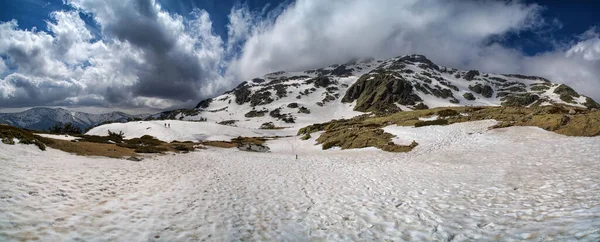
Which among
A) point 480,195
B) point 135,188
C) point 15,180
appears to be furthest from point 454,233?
point 15,180

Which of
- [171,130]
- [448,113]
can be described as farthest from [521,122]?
[171,130]

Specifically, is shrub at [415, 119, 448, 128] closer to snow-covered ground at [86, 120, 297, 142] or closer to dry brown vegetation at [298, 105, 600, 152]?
dry brown vegetation at [298, 105, 600, 152]

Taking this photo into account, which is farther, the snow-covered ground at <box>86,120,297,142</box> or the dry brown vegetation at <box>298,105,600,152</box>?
the snow-covered ground at <box>86,120,297,142</box>

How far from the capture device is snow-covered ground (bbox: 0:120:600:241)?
793 cm

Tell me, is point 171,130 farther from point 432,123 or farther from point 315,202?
point 315,202

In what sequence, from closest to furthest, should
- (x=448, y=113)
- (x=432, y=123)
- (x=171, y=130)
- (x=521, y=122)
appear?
(x=521, y=122), (x=432, y=123), (x=448, y=113), (x=171, y=130)

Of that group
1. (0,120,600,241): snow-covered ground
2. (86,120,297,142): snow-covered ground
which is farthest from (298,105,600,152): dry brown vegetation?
(86,120,297,142): snow-covered ground

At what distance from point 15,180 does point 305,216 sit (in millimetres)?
14071

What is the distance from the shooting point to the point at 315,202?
490 inches

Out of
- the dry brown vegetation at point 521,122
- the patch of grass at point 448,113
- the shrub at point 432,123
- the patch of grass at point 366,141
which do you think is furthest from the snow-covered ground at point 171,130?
the patch of grass at point 448,113

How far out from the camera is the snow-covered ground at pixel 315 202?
312 inches

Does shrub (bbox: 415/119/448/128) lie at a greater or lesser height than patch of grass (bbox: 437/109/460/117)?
lesser

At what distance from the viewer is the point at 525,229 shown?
24.6 ft

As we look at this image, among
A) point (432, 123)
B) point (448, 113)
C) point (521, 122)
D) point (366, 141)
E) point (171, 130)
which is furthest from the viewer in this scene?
point (171, 130)
